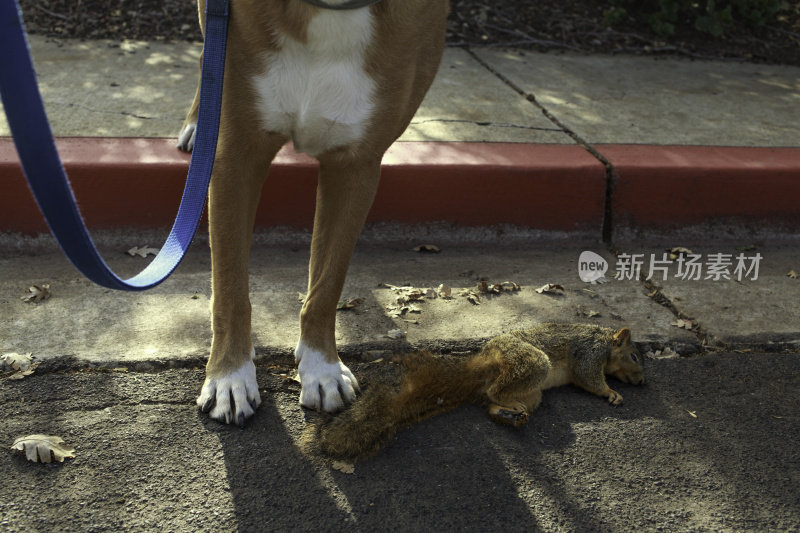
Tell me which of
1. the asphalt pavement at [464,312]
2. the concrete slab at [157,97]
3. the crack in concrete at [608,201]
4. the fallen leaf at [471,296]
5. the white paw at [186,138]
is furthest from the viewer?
the concrete slab at [157,97]

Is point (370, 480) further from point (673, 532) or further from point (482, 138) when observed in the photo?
point (482, 138)

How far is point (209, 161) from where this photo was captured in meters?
2.29

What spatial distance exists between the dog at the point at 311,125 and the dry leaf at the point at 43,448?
43 cm

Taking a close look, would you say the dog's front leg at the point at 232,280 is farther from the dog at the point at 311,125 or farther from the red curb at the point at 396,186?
the red curb at the point at 396,186

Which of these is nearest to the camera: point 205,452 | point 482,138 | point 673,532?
point 673,532

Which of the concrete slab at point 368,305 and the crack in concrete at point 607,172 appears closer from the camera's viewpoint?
the concrete slab at point 368,305

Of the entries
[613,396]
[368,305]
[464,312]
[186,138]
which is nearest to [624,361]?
[613,396]

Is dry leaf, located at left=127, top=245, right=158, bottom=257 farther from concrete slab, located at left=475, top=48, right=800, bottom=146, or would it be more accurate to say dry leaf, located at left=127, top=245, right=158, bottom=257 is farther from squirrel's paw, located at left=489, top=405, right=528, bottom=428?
concrete slab, located at left=475, top=48, right=800, bottom=146

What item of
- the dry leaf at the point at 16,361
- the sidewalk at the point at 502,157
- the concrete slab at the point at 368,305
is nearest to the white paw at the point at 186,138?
the sidewalk at the point at 502,157

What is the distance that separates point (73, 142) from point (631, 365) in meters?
2.75

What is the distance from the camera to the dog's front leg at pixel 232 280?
253 cm

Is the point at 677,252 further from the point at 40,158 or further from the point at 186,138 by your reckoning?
the point at 40,158

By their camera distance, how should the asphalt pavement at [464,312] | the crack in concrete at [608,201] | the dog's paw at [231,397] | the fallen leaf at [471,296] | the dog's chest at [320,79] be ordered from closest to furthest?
the asphalt pavement at [464,312]
the dog's chest at [320,79]
the dog's paw at [231,397]
the crack in concrete at [608,201]
the fallen leaf at [471,296]

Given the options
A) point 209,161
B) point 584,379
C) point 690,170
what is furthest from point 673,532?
point 690,170
